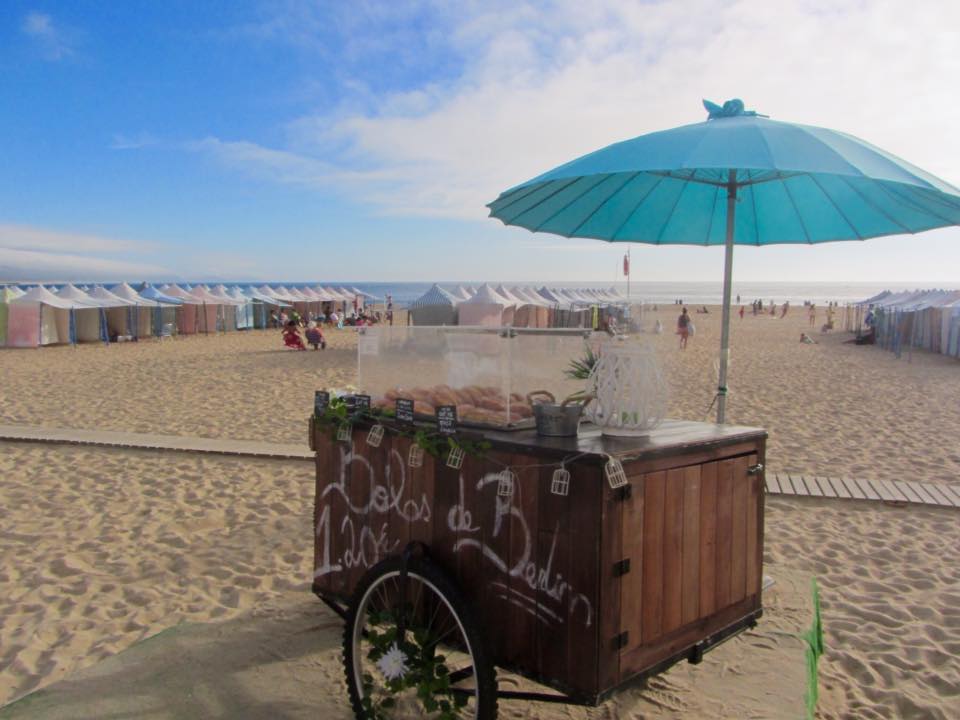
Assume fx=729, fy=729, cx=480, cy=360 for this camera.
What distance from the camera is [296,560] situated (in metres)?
4.79

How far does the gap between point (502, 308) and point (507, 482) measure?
89.9ft

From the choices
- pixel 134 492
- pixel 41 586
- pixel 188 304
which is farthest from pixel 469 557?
pixel 188 304

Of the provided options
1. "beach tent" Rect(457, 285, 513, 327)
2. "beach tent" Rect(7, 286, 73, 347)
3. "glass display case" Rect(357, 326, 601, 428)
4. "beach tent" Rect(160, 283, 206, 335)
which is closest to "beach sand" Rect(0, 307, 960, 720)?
"glass display case" Rect(357, 326, 601, 428)

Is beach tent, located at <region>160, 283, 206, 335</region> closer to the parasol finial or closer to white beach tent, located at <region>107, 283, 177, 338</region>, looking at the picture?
white beach tent, located at <region>107, 283, 177, 338</region>

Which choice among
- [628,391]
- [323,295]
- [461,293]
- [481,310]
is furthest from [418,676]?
[323,295]

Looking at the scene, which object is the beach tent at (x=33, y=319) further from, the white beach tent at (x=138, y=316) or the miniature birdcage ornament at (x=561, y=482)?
the miniature birdcage ornament at (x=561, y=482)

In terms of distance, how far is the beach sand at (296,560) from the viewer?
3.21 m

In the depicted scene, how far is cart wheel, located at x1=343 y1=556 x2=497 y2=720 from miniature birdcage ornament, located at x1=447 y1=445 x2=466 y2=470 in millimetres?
345

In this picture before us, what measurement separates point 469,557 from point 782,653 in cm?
166

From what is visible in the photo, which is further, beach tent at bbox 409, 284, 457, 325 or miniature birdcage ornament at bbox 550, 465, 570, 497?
beach tent at bbox 409, 284, 457, 325

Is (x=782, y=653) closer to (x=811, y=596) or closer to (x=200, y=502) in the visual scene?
(x=811, y=596)

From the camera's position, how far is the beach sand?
3.21 meters

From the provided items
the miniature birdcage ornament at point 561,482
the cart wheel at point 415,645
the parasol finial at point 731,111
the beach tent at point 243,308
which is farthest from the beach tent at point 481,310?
the miniature birdcage ornament at point 561,482

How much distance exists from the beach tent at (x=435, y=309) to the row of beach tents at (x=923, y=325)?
15184mm
